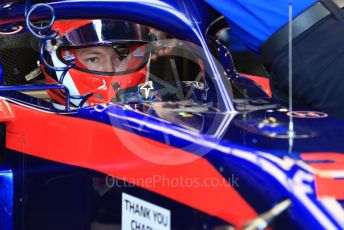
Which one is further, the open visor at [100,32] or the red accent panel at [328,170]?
the open visor at [100,32]

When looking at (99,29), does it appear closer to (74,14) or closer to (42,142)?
(74,14)

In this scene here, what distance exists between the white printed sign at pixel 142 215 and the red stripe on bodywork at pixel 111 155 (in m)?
0.05

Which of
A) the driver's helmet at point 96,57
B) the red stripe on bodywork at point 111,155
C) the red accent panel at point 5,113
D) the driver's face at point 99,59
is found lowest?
the red stripe on bodywork at point 111,155

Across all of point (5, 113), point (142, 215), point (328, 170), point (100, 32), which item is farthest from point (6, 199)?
point (328, 170)

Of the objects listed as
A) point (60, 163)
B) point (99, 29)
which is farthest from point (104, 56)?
point (60, 163)

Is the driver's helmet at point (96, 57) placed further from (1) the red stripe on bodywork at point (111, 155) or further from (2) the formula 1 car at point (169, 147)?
(1) the red stripe on bodywork at point (111, 155)

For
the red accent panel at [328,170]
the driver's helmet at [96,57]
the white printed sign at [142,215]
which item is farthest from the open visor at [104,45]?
the red accent panel at [328,170]

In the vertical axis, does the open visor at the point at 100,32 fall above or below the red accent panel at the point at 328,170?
above

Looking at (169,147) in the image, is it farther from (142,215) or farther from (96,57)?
(96,57)

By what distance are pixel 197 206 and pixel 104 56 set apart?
1380 mm

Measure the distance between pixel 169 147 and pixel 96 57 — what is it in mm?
1230

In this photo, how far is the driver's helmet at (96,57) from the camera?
2.78 metres

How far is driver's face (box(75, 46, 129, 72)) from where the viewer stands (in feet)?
9.80

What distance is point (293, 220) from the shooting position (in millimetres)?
1560
